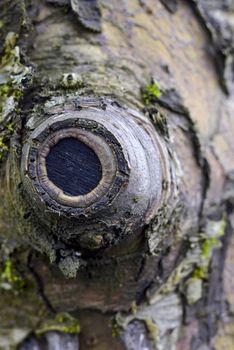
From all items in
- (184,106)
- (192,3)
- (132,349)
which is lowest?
(132,349)

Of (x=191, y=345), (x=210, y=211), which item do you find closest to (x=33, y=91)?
(x=210, y=211)

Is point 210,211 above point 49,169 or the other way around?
above

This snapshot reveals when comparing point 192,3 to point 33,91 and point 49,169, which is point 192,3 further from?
point 49,169

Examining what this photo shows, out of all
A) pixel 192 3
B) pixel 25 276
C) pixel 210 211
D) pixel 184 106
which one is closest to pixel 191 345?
pixel 210 211

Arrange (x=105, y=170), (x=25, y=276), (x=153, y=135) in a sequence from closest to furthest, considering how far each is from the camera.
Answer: (x=105, y=170)
(x=153, y=135)
(x=25, y=276)

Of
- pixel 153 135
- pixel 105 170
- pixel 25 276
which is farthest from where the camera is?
pixel 25 276

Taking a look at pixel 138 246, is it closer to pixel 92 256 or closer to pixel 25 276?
pixel 92 256

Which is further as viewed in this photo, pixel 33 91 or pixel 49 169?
pixel 33 91
